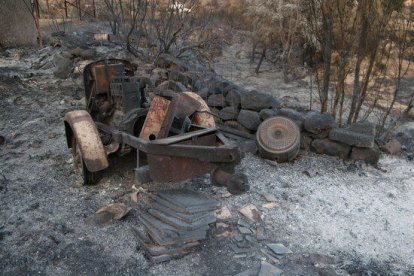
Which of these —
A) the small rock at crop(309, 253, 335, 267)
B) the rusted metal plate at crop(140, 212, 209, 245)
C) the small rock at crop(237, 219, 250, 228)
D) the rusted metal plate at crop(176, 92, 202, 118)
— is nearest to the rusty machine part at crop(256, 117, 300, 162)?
the rusted metal plate at crop(176, 92, 202, 118)

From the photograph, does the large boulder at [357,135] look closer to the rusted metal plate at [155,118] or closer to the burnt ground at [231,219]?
the burnt ground at [231,219]

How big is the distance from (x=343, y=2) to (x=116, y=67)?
13.3ft

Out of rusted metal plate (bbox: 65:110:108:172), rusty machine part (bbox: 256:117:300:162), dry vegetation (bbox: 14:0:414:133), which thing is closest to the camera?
rusted metal plate (bbox: 65:110:108:172)

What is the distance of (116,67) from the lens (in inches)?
215

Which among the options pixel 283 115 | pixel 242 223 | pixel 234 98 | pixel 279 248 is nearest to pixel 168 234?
pixel 242 223

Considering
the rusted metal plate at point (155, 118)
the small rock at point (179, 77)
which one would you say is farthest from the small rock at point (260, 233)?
the small rock at point (179, 77)

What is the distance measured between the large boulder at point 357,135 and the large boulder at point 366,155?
95mm

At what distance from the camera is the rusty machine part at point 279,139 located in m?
5.62

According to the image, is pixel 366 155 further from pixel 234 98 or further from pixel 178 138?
pixel 178 138

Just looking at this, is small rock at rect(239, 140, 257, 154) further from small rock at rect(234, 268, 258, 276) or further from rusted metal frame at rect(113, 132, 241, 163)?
small rock at rect(234, 268, 258, 276)

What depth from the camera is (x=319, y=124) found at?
5910 mm

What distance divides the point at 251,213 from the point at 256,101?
256cm

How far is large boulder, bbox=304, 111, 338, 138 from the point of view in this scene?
591cm

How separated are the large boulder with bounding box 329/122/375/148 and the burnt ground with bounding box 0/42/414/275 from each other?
0.33 meters
